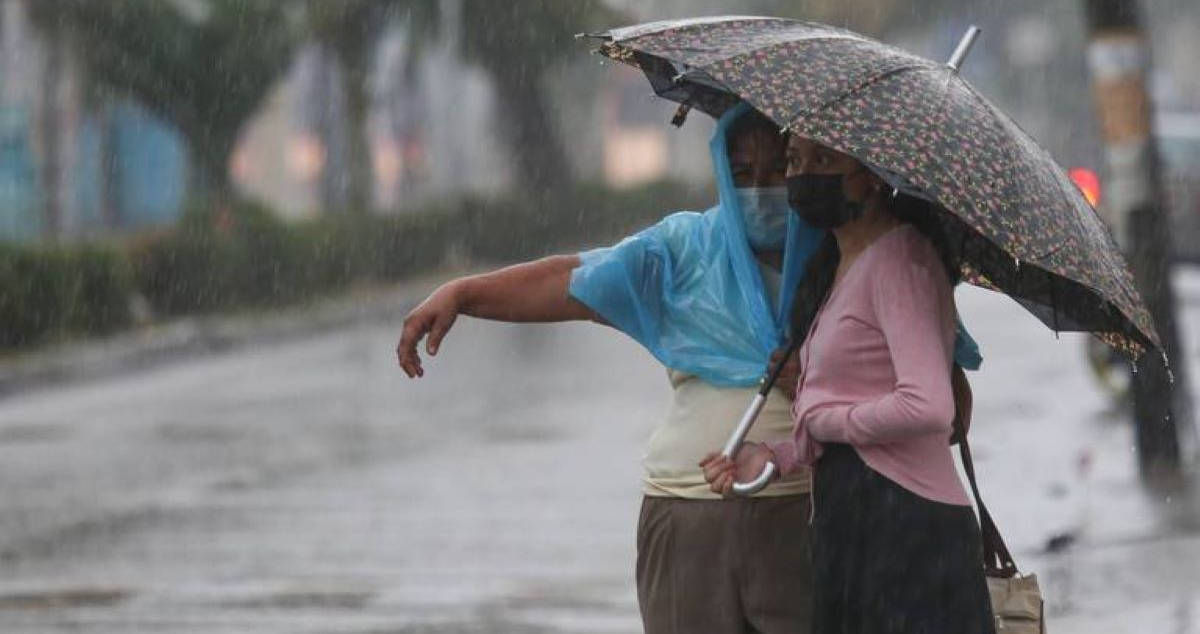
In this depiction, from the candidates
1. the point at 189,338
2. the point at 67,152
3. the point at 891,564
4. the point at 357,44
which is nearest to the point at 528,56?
the point at 357,44

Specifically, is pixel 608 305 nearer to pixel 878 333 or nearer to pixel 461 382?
pixel 878 333

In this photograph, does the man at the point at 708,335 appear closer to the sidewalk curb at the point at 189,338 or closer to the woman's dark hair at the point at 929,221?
the woman's dark hair at the point at 929,221

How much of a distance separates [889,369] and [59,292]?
17306mm

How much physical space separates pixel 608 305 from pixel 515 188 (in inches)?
1322

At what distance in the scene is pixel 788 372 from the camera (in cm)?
465

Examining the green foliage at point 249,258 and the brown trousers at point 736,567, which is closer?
the brown trousers at point 736,567

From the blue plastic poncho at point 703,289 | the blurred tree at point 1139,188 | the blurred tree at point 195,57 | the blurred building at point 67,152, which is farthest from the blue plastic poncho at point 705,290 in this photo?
the blurred tree at point 195,57

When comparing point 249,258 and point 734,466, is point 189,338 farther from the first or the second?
point 734,466

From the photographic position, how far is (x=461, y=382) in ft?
59.1

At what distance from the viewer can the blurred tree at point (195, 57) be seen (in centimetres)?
2947

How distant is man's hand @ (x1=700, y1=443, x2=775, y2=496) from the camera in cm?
453

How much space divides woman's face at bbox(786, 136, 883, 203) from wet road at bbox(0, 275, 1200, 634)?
3872 millimetres

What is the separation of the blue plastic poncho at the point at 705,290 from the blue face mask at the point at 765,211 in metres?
0.03

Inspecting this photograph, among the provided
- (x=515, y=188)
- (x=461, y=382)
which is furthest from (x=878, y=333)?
(x=515, y=188)
